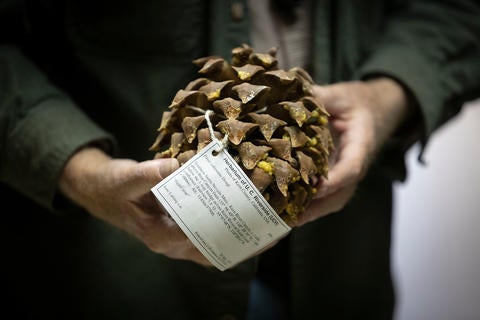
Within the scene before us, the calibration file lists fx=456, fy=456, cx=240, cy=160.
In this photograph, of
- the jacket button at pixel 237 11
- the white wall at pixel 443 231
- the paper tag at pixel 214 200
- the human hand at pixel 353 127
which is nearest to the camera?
the paper tag at pixel 214 200

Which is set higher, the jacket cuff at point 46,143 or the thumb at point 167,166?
the thumb at point 167,166

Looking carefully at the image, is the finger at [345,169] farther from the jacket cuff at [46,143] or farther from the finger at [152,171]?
the jacket cuff at [46,143]

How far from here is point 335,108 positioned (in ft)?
1.62

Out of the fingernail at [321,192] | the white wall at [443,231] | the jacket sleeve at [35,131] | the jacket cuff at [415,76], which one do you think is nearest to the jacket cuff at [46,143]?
the jacket sleeve at [35,131]

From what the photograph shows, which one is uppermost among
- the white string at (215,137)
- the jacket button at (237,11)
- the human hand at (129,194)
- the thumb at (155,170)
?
the jacket button at (237,11)

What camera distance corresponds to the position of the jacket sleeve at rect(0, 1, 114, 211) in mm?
491

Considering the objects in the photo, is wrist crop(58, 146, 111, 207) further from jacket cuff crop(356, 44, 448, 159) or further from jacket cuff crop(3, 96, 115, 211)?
jacket cuff crop(356, 44, 448, 159)

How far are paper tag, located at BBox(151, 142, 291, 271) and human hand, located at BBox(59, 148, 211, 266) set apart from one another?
19 mm

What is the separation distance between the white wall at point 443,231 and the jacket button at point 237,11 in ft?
1.97

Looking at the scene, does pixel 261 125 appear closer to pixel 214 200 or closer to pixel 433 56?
pixel 214 200

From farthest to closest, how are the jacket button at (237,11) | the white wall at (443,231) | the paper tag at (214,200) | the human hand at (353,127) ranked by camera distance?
1. the white wall at (443,231)
2. the jacket button at (237,11)
3. the human hand at (353,127)
4. the paper tag at (214,200)

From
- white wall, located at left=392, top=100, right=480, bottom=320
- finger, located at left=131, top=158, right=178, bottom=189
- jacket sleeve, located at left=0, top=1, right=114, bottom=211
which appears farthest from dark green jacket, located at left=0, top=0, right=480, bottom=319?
white wall, located at left=392, top=100, right=480, bottom=320

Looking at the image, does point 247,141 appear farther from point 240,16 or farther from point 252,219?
point 240,16

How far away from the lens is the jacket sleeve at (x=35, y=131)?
491mm
